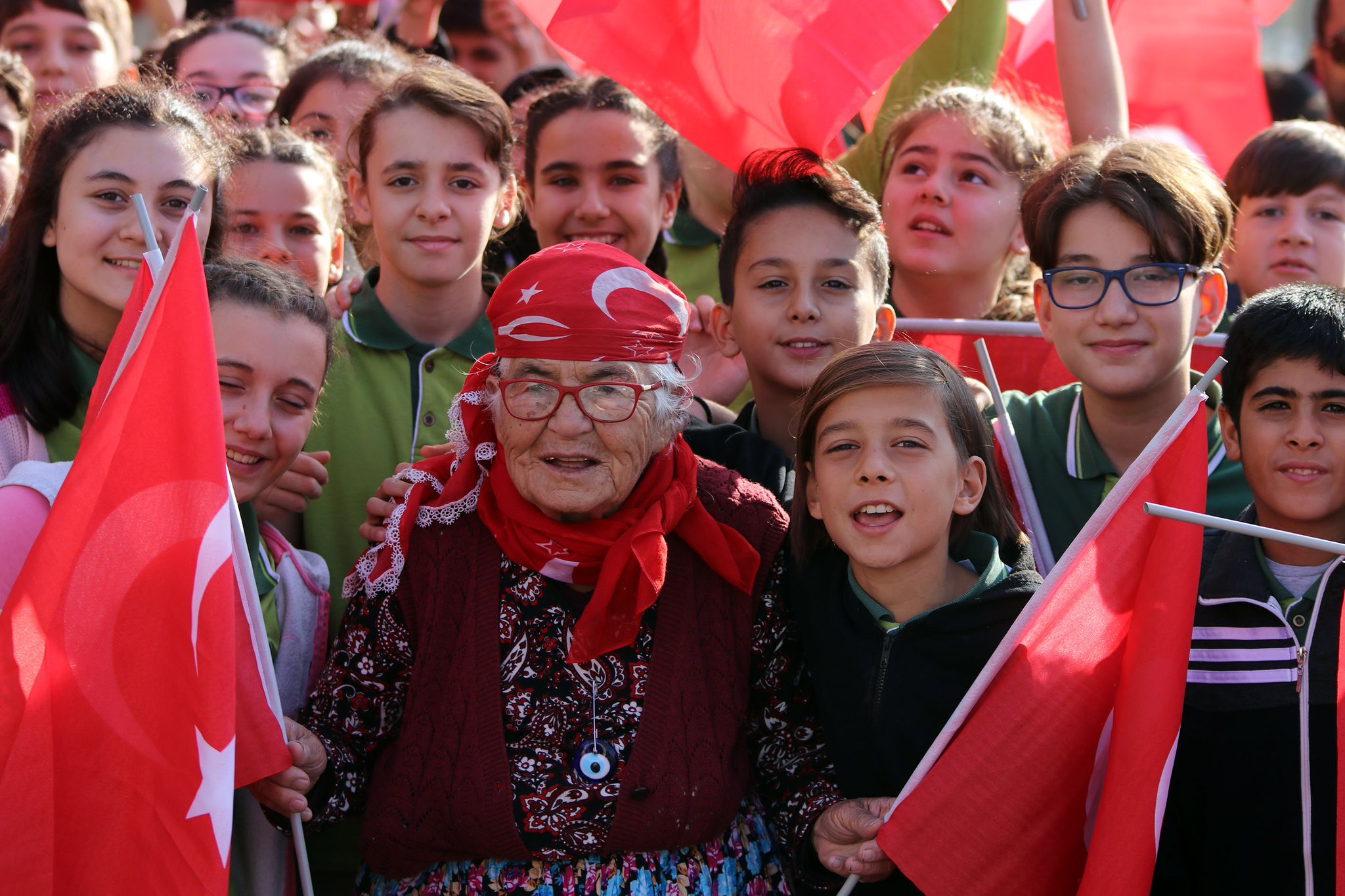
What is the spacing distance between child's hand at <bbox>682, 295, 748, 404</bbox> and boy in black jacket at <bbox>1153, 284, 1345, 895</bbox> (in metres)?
1.85

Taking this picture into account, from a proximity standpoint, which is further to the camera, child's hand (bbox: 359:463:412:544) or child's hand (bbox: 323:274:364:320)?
child's hand (bbox: 323:274:364:320)

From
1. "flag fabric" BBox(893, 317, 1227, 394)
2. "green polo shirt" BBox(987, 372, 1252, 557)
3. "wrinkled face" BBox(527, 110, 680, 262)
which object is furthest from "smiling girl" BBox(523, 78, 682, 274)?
"green polo shirt" BBox(987, 372, 1252, 557)

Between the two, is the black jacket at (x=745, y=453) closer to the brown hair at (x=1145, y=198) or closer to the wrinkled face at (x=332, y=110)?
the brown hair at (x=1145, y=198)

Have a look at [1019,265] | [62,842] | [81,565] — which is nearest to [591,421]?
[81,565]

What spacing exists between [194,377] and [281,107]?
126 inches

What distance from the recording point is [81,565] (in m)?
2.57

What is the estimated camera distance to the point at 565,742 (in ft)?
9.71

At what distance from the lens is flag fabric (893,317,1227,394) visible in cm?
438

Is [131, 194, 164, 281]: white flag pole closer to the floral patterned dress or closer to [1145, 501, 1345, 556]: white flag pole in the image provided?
the floral patterned dress

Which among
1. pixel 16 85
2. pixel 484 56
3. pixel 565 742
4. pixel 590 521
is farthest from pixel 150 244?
pixel 484 56

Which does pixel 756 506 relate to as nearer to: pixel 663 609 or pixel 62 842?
pixel 663 609

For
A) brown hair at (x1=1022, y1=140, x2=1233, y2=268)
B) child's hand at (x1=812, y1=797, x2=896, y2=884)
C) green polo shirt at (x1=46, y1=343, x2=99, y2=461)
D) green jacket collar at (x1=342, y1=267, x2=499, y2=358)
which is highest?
brown hair at (x1=1022, y1=140, x2=1233, y2=268)

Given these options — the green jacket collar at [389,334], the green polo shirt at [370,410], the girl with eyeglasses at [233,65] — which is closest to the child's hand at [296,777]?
the green polo shirt at [370,410]

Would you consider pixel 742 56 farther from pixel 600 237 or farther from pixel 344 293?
pixel 344 293
